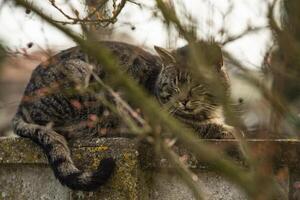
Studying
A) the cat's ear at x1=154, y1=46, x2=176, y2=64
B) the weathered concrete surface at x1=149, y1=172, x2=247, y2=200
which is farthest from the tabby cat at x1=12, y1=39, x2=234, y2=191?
the weathered concrete surface at x1=149, y1=172, x2=247, y2=200

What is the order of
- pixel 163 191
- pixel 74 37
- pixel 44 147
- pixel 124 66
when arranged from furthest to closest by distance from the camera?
1. pixel 124 66
2. pixel 44 147
3. pixel 163 191
4. pixel 74 37

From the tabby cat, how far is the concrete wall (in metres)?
0.18

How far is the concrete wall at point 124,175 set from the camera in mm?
4355

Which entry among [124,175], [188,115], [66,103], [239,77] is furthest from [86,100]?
[239,77]

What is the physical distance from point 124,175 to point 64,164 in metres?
0.41

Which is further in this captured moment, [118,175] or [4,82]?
[4,82]

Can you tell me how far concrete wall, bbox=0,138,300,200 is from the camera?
14.3 ft

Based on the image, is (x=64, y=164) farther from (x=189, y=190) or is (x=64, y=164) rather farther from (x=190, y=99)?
(x=190, y=99)

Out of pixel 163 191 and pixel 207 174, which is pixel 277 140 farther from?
pixel 163 191

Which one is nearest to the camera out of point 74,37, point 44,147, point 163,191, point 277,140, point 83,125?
point 74,37

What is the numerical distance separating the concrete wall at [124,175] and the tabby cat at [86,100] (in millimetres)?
176

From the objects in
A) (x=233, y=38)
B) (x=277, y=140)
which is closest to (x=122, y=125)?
(x=277, y=140)

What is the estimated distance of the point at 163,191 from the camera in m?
4.47

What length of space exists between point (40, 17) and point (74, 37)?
119 mm
